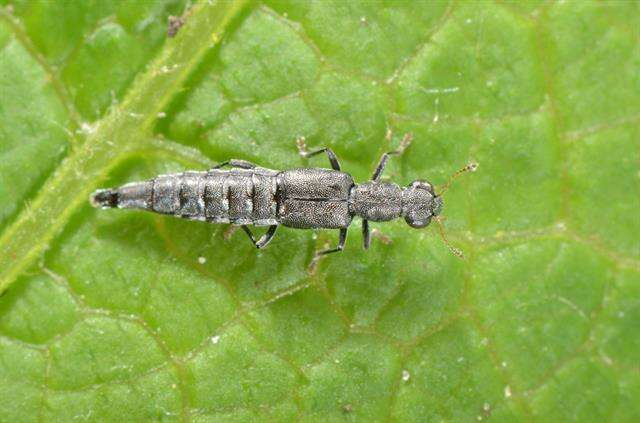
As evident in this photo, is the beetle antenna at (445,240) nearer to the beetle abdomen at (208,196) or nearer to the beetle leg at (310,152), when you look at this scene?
the beetle leg at (310,152)

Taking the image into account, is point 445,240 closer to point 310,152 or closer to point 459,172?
point 459,172

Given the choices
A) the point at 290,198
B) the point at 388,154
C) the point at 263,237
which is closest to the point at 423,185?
the point at 388,154

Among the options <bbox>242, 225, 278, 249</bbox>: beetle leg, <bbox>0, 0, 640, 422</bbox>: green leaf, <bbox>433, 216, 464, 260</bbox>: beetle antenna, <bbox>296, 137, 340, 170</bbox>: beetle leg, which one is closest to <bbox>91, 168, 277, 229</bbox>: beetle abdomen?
<bbox>242, 225, 278, 249</bbox>: beetle leg

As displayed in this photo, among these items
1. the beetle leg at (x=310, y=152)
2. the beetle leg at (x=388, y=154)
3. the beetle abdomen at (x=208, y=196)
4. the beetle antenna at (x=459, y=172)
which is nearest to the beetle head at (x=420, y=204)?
the beetle antenna at (x=459, y=172)

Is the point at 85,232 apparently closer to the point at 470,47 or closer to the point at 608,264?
the point at 470,47

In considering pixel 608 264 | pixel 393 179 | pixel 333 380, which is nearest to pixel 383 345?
pixel 333 380
